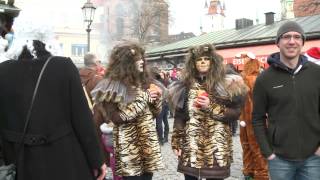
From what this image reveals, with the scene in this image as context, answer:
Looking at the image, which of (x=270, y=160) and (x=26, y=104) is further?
(x=270, y=160)

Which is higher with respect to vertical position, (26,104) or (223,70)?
(223,70)

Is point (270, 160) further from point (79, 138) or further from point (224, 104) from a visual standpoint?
point (79, 138)

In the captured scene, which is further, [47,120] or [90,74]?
[90,74]

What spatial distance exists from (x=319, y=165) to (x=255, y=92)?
765mm

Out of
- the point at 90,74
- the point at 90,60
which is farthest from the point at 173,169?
the point at 90,60

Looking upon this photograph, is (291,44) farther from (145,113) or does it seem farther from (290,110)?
(145,113)

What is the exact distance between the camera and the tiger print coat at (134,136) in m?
4.83

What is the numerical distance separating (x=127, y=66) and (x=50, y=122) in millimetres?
1735

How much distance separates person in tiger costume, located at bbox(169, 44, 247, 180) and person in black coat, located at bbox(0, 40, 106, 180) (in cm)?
154

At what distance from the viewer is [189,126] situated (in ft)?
16.2

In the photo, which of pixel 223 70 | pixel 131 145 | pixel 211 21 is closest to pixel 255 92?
Result: pixel 223 70

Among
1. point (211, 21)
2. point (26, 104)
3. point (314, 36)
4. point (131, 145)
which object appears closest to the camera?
point (26, 104)

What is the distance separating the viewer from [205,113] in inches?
192

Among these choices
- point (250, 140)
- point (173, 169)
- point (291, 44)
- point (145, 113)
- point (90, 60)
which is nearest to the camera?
point (291, 44)
